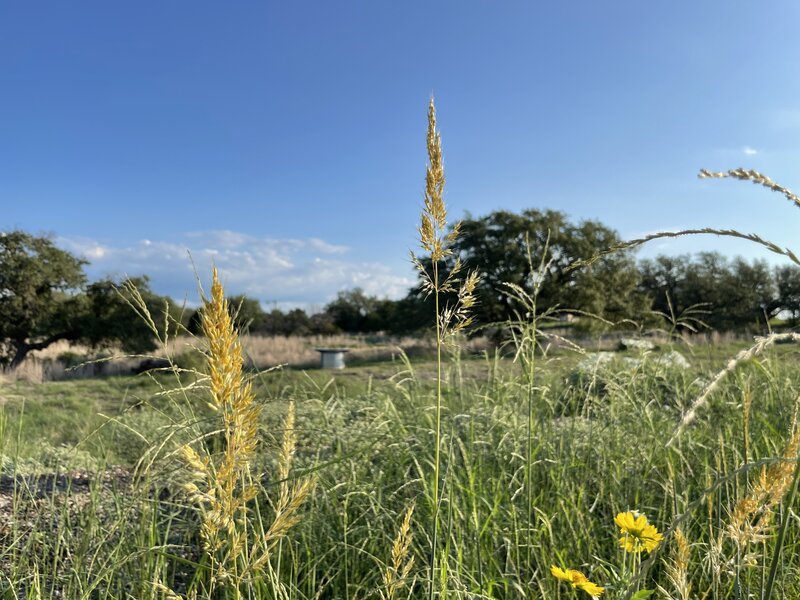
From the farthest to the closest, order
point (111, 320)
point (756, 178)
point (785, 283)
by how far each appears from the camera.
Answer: point (785, 283), point (111, 320), point (756, 178)

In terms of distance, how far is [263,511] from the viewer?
3.13m

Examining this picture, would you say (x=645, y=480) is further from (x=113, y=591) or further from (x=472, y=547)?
(x=113, y=591)

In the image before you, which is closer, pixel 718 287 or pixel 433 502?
pixel 433 502

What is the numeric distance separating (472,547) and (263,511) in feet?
4.16

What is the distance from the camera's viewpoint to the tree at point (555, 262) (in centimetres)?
2277

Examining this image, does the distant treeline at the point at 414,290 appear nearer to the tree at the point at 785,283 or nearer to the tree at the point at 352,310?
the tree at the point at 785,283

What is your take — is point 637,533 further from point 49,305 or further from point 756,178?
point 49,305

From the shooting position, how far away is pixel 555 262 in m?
23.3

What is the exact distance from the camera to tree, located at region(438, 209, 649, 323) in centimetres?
2277

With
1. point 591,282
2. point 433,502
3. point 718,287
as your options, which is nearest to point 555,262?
point 591,282

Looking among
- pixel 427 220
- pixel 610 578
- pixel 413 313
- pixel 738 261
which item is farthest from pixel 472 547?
pixel 738 261

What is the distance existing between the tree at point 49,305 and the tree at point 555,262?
13268 millimetres

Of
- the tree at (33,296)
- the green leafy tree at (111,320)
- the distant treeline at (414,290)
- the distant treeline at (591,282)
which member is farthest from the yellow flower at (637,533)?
the tree at (33,296)

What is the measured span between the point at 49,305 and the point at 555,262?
69.0 ft
